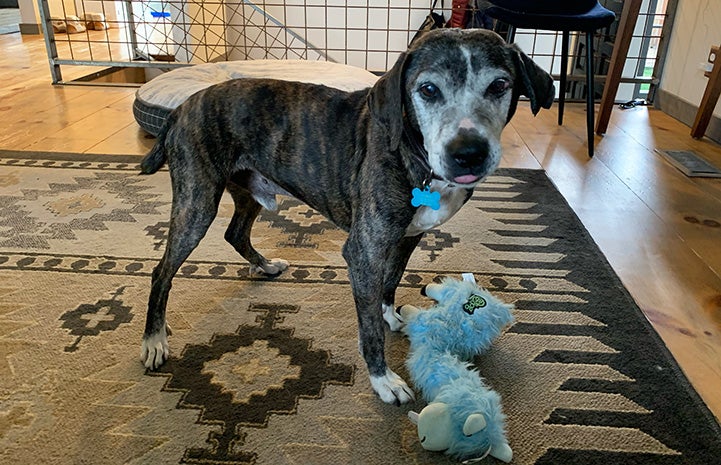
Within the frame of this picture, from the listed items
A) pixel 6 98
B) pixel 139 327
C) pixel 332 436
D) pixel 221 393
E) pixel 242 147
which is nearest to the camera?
pixel 332 436

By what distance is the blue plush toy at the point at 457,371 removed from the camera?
1159 millimetres

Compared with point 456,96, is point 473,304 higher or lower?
lower

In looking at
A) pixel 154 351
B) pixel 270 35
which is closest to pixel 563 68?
pixel 154 351

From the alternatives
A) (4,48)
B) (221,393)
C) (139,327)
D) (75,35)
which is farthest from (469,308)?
(75,35)

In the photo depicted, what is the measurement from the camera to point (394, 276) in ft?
5.34

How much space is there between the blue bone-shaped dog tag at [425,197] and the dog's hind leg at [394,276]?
332 mm

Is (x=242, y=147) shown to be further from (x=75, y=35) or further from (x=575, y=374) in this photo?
(x=75, y=35)

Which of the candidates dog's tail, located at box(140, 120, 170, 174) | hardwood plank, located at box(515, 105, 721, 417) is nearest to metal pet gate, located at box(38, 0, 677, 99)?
hardwood plank, located at box(515, 105, 721, 417)

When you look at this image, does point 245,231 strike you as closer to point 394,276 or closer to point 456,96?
point 394,276

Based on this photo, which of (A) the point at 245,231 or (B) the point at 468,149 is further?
(A) the point at 245,231

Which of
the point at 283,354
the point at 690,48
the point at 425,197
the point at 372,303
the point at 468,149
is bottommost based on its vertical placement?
the point at 283,354

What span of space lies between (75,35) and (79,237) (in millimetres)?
6237

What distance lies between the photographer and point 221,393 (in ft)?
4.44

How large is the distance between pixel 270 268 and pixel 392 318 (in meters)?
0.47
